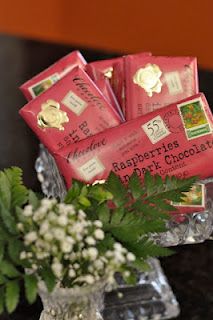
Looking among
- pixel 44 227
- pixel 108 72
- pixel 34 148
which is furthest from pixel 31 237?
pixel 34 148

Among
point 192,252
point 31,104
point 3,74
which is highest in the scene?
point 31,104

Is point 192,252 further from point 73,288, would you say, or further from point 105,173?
point 73,288

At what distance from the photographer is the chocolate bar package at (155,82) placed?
1240 mm

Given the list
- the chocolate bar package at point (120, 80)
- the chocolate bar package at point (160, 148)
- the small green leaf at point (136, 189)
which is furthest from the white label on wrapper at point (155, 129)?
the small green leaf at point (136, 189)

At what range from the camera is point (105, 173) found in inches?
45.8

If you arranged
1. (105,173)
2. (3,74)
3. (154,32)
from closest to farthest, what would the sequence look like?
(105,173) → (3,74) → (154,32)

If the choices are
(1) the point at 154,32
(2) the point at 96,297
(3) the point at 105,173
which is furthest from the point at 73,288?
(1) the point at 154,32

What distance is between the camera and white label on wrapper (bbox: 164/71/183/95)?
1.25 meters

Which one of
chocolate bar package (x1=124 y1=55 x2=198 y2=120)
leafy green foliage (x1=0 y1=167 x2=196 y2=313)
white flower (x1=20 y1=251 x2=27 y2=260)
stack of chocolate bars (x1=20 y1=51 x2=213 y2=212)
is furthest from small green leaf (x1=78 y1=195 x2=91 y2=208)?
chocolate bar package (x1=124 y1=55 x2=198 y2=120)

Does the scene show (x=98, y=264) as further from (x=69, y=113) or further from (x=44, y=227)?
(x=69, y=113)

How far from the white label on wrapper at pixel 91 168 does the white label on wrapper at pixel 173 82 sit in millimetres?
182

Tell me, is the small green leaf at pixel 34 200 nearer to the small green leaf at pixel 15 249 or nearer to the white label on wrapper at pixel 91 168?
the small green leaf at pixel 15 249

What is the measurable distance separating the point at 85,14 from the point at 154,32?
316 millimetres

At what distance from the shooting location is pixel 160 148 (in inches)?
45.9
